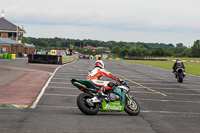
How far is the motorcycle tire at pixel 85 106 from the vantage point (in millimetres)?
8977

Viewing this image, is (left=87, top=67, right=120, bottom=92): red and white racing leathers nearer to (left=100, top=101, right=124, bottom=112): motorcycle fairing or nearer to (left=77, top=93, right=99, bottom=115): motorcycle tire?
(left=100, top=101, right=124, bottom=112): motorcycle fairing

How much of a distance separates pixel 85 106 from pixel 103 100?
0.64m

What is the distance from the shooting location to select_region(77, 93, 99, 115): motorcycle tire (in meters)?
8.98

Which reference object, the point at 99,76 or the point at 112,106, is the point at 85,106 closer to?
the point at 112,106

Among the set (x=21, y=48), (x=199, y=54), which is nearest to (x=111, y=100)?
(x=21, y=48)

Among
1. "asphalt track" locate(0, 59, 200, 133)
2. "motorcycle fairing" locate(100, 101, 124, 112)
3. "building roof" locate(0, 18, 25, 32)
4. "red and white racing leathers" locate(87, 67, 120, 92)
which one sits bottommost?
"asphalt track" locate(0, 59, 200, 133)

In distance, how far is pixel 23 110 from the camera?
9492 mm

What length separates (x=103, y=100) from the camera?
30.9 ft

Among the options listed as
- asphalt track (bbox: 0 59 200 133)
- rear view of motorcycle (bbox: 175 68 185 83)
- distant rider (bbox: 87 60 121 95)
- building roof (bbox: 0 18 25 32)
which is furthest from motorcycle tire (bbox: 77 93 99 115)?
building roof (bbox: 0 18 25 32)

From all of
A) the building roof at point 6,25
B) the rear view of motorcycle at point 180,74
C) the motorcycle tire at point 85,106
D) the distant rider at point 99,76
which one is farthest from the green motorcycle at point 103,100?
the building roof at point 6,25

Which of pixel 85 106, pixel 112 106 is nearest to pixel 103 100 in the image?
pixel 112 106

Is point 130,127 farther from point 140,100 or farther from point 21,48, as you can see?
point 21,48

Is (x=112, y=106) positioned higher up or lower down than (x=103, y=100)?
lower down

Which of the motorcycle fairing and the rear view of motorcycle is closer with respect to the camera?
the motorcycle fairing
